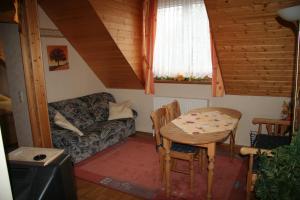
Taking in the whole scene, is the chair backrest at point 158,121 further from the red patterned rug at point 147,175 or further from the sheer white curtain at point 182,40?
the sheer white curtain at point 182,40

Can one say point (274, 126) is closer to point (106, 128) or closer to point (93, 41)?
point (106, 128)

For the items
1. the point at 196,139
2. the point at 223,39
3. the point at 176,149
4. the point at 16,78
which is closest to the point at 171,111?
the point at 176,149

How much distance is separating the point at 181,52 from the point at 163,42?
1.21 ft

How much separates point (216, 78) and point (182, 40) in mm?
846

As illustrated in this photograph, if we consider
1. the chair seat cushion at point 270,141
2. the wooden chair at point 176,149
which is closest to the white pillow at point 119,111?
the wooden chair at point 176,149

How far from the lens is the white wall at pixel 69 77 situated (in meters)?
3.65

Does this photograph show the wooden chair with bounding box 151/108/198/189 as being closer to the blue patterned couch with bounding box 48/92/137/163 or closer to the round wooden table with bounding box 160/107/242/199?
the round wooden table with bounding box 160/107/242/199

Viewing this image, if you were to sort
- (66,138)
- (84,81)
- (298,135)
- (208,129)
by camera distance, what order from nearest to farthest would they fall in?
(298,135), (208,129), (66,138), (84,81)

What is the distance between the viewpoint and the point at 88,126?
3.87 m

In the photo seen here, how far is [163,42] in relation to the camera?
154 inches

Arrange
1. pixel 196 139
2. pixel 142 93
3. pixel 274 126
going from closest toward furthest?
pixel 196 139
pixel 274 126
pixel 142 93

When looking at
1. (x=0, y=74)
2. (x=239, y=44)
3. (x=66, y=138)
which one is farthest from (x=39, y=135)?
(x=239, y=44)

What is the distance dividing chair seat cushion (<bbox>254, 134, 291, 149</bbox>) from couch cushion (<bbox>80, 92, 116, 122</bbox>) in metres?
2.62

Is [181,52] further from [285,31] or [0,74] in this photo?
[0,74]
